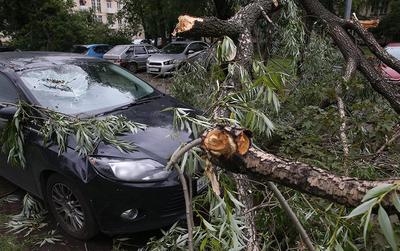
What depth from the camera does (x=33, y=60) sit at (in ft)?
15.0

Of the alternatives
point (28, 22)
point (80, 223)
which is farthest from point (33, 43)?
point (80, 223)

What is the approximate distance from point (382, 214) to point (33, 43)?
1872 cm

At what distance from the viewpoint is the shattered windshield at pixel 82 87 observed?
3979 millimetres

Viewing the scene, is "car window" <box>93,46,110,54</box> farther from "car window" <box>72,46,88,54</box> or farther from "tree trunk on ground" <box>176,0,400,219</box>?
"tree trunk on ground" <box>176,0,400,219</box>

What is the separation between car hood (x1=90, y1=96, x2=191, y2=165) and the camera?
3.30 m

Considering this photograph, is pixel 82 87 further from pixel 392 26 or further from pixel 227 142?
pixel 392 26

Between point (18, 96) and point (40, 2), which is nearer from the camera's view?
point (18, 96)

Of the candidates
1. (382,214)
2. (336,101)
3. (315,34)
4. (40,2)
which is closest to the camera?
(382,214)

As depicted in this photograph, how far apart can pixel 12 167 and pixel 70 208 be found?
3.47 ft

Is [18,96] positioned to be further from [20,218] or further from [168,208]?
[168,208]

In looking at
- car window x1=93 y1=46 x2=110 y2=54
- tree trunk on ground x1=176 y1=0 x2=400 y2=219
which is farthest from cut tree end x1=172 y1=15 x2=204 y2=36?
car window x1=93 y1=46 x2=110 y2=54

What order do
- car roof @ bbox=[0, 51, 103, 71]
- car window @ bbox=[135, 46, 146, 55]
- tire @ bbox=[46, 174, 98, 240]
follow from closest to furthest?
tire @ bbox=[46, 174, 98, 240], car roof @ bbox=[0, 51, 103, 71], car window @ bbox=[135, 46, 146, 55]

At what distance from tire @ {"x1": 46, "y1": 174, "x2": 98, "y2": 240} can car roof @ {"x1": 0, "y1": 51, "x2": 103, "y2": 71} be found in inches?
58.6

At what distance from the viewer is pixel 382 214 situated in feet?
3.30
